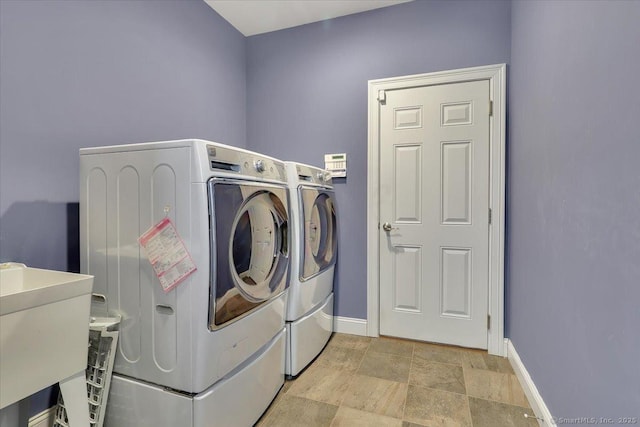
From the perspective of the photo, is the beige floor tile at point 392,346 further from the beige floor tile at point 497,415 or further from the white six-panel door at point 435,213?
the beige floor tile at point 497,415

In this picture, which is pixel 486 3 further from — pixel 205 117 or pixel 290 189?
pixel 205 117

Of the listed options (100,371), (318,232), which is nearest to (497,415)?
(318,232)

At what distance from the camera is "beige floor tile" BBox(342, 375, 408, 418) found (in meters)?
1.59

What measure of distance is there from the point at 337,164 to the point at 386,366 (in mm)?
1570

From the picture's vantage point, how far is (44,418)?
1323 mm

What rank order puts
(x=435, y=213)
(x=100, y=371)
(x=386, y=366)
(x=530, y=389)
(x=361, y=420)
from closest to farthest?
(x=100, y=371)
(x=361, y=420)
(x=530, y=389)
(x=386, y=366)
(x=435, y=213)

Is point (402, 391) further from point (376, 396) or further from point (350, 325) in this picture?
point (350, 325)

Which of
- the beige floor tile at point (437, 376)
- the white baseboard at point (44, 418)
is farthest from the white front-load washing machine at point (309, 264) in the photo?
the white baseboard at point (44, 418)

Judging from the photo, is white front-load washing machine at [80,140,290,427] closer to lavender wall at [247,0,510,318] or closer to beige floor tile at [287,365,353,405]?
beige floor tile at [287,365,353,405]

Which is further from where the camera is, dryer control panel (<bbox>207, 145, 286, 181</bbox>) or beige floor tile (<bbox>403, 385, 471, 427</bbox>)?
beige floor tile (<bbox>403, 385, 471, 427</bbox>)

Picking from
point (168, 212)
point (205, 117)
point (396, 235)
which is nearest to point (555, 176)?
point (396, 235)

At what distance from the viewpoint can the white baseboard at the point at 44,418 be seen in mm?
1285

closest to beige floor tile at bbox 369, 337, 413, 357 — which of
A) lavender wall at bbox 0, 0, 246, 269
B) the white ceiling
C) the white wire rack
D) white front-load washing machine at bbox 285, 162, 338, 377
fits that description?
white front-load washing machine at bbox 285, 162, 338, 377

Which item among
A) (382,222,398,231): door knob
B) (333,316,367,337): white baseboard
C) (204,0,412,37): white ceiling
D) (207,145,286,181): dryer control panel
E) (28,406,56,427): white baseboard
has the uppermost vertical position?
(204,0,412,37): white ceiling
